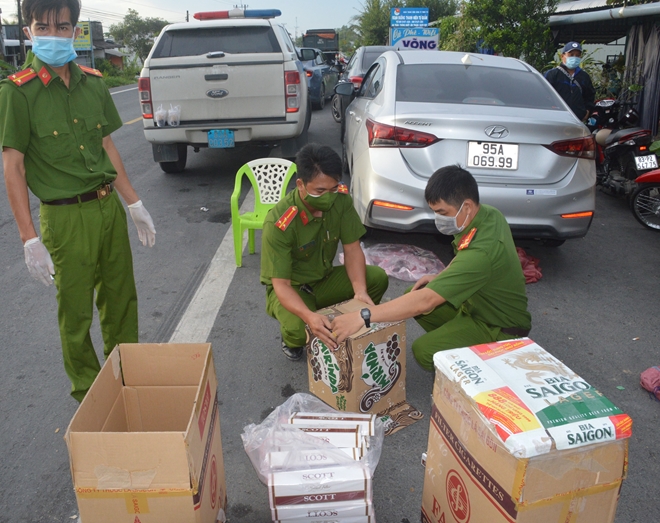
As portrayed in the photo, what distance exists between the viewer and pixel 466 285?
103 inches

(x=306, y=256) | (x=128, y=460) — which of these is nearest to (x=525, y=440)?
(x=128, y=460)

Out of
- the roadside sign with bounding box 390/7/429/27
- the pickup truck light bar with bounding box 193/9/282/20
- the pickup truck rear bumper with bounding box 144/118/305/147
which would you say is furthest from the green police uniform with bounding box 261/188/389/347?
the roadside sign with bounding box 390/7/429/27

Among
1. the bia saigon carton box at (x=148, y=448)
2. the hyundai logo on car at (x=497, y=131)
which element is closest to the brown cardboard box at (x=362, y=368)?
the bia saigon carton box at (x=148, y=448)

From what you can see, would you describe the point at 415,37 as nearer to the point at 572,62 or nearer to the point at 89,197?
the point at 572,62

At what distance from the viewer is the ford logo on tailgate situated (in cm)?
642

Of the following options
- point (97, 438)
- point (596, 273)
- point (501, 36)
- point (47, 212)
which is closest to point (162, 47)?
point (47, 212)

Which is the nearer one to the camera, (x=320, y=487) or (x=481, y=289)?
(x=320, y=487)

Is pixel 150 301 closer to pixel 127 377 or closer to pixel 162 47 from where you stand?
pixel 127 377

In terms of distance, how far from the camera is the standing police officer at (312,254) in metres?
2.96

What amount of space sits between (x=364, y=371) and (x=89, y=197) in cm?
157

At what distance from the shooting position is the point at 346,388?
276 cm

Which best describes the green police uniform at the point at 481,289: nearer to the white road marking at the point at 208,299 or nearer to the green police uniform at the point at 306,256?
the green police uniform at the point at 306,256

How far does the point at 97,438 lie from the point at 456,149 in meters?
3.22

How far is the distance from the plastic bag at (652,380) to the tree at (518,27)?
9.63m
